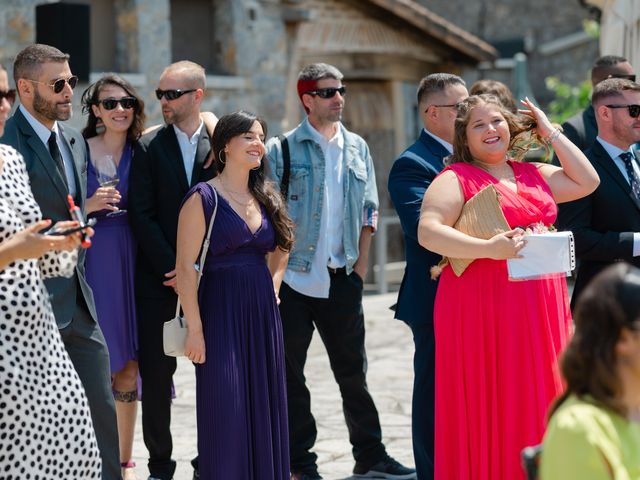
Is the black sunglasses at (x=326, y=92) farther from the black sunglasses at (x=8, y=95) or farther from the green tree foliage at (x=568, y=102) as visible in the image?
the green tree foliage at (x=568, y=102)

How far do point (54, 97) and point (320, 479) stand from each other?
8.13 feet

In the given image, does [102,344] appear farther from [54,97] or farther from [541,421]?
[541,421]

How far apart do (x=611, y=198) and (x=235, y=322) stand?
6.65 feet

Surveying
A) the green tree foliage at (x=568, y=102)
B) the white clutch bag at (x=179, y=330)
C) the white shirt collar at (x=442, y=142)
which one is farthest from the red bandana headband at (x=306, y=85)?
the green tree foliage at (x=568, y=102)

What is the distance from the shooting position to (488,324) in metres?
5.27

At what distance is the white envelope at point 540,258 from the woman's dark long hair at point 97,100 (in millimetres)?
2426

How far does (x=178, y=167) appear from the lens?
20.9ft

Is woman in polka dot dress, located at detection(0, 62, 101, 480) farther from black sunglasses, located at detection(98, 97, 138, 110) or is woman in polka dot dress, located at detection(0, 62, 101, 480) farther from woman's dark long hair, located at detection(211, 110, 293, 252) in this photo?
black sunglasses, located at detection(98, 97, 138, 110)

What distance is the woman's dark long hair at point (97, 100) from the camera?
6.55m

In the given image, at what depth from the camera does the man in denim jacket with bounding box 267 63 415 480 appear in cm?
658

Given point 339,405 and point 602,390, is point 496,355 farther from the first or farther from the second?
point 339,405

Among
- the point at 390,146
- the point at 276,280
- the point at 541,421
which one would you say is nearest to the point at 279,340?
the point at 276,280

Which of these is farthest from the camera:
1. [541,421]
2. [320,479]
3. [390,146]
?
[390,146]

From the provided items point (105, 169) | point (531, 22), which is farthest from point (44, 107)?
point (531, 22)
